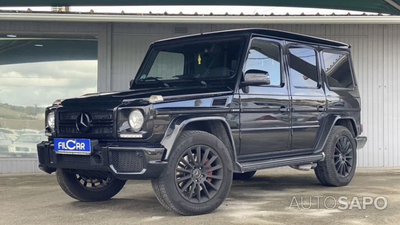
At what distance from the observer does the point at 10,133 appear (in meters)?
8.69

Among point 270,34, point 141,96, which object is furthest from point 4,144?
point 270,34

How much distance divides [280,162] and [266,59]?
1.21 metres

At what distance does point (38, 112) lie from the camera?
8.77 metres

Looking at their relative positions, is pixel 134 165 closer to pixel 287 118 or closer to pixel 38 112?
pixel 287 118

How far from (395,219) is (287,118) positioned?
1617mm

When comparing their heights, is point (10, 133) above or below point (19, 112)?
below

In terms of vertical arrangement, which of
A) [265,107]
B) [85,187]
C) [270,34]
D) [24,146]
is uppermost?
[270,34]

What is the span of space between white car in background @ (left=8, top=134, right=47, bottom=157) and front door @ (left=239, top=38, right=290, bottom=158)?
5.07m

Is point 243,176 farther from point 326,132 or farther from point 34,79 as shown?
point 34,79

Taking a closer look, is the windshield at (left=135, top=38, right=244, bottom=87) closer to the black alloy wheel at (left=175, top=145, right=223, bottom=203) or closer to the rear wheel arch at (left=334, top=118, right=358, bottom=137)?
the black alloy wheel at (left=175, top=145, right=223, bottom=203)

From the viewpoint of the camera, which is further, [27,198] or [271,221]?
[27,198]

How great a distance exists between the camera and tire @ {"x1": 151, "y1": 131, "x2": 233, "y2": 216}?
416cm

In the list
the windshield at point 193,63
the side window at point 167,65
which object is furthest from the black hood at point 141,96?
the side window at point 167,65

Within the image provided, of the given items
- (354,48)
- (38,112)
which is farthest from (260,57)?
(38,112)
